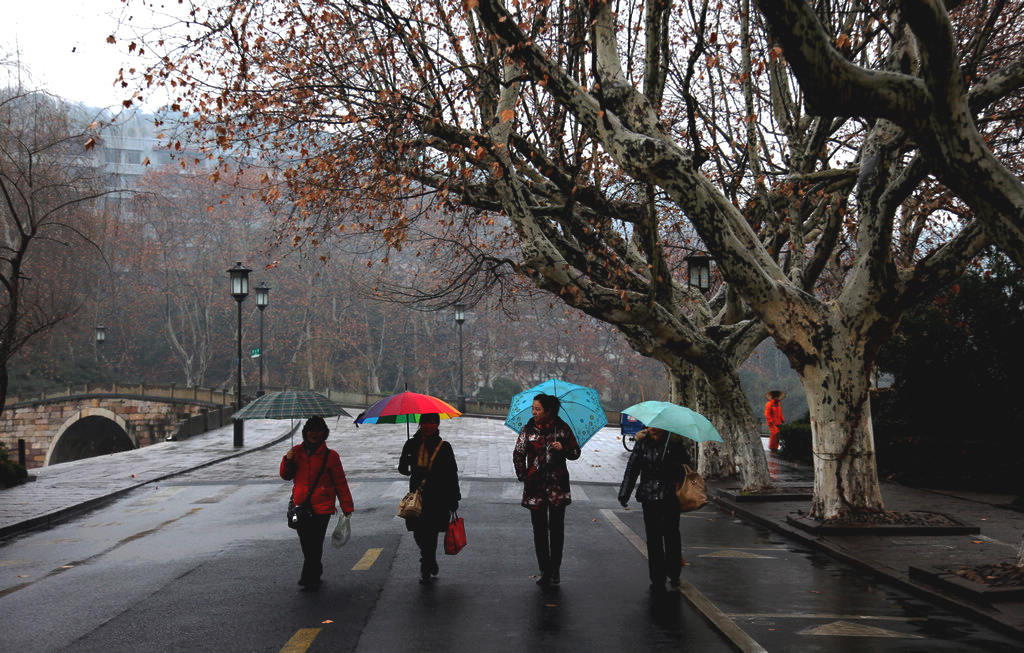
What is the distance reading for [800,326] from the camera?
1057 cm

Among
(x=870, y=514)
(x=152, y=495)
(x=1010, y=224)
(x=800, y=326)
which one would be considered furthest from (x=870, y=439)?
A: (x=152, y=495)

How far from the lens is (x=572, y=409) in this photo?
8.34 m

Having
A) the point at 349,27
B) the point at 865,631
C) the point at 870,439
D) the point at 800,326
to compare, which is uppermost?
the point at 349,27

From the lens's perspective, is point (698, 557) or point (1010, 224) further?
point (698, 557)

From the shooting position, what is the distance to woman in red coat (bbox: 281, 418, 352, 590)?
7.62m

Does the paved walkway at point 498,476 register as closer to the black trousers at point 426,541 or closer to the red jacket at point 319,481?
the black trousers at point 426,541

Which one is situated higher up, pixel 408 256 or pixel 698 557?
pixel 408 256

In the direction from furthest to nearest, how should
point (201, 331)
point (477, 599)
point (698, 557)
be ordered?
point (201, 331) → point (698, 557) → point (477, 599)

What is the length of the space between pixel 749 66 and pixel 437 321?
52.7m

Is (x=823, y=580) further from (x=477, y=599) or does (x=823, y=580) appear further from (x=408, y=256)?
(x=408, y=256)

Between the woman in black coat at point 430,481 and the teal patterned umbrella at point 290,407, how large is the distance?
760 millimetres

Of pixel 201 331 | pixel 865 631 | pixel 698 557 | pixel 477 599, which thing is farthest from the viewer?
pixel 201 331

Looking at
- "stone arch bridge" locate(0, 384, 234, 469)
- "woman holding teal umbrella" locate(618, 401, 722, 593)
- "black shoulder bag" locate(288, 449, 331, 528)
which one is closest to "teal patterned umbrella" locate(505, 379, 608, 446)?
"woman holding teal umbrella" locate(618, 401, 722, 593)

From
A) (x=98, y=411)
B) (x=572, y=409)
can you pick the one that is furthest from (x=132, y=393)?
(x=572, y=409)
